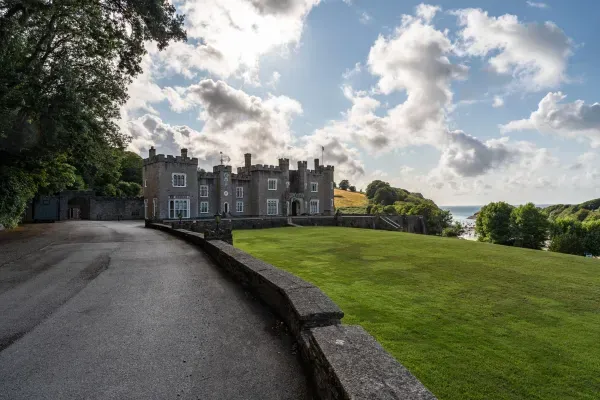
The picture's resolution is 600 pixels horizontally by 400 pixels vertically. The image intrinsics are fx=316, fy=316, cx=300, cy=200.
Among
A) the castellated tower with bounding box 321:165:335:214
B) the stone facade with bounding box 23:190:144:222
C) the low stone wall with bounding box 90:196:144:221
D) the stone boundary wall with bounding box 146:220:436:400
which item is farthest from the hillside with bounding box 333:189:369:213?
the stone boundary wall with bounding box 146:220:436:400

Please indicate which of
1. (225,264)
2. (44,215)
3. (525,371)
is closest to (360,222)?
(225,264)

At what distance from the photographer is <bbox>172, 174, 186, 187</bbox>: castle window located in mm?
41688

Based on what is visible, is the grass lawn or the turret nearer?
the grass lawn

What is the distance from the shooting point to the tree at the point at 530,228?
4906 cm

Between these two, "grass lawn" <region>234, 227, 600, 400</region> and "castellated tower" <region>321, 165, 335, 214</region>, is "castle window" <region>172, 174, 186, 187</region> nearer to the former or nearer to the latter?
"castellated tower" <region>321, 165, 335, 214</region>

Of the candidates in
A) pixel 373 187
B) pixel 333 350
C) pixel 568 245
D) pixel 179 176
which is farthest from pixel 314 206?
pixel 373 187

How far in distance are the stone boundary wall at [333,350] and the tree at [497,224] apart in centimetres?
5874

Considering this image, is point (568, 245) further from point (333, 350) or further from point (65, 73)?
point (65, 73)

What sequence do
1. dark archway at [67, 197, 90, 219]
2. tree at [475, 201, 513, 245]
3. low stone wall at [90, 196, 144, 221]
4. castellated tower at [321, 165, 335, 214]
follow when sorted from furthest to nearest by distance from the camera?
castellated tower at [321, 165, 335, 214], tree at [475, 201, 513, 245], dark archway at [67, 197, 90, 219], low stone wall at [90, 196, 144, 221]

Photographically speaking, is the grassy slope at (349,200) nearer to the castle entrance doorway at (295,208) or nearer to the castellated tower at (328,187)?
the castellated tower at (328,187)

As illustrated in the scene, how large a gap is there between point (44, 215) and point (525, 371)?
53.2 metres

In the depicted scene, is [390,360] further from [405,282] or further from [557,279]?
[557,279]

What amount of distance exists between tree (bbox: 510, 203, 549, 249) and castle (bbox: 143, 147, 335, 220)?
30.3 metres

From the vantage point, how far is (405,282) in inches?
372
